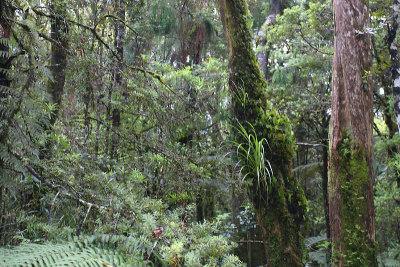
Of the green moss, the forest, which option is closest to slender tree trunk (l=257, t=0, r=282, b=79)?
the forest

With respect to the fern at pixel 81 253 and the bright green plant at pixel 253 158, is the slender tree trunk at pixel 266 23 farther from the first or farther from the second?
the fern at pixel 81 253

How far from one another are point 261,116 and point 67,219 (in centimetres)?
211

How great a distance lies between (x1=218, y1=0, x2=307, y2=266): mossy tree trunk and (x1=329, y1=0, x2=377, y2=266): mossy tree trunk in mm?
435

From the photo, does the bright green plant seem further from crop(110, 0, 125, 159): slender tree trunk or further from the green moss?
crop(110, 0, 125, 159): slender tree trunk

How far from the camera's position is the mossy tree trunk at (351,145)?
315cm

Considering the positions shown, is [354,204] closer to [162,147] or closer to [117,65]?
[162,147]

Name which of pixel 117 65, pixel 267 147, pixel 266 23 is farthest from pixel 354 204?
pixel 266 23

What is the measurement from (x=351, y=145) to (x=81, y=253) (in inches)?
112

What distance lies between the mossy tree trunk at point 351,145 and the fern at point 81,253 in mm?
2306

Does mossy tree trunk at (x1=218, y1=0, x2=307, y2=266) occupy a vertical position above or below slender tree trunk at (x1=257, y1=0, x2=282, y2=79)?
below

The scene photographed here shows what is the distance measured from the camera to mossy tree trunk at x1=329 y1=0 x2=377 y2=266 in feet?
10.3

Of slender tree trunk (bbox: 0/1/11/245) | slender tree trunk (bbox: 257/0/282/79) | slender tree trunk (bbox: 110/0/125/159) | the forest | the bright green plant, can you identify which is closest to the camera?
slender tree trunk (bbox: 0/1/11/245)

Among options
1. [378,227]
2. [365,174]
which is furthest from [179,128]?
[378,227]

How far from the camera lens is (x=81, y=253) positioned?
1.71 metres
